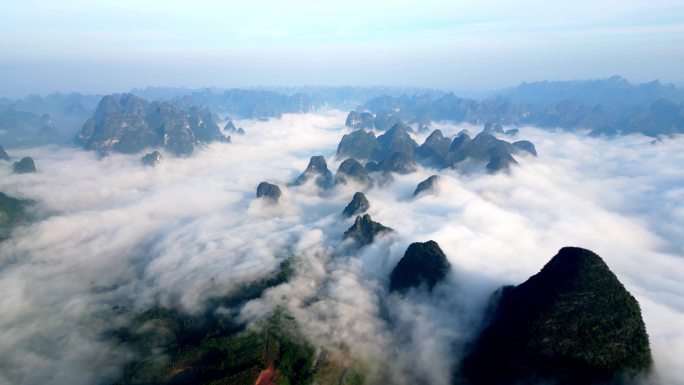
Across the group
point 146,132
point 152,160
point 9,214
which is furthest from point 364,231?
point 146,132

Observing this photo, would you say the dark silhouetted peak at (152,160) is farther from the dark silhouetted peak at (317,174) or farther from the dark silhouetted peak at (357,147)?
the dark silhouetted peak at (357,147)

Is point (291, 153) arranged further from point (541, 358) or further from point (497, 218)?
point (541, 358)

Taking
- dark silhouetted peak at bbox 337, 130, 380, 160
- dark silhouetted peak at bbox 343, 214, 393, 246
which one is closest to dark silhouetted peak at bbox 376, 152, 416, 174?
dark silhouetted peak at bbox 337, 130, 380, 160

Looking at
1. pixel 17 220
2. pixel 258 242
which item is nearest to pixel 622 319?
pixel 258 242

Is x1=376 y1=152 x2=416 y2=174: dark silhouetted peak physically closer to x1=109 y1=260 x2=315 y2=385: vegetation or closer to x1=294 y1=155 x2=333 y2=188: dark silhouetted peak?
x1=294 y1=155 x2=333 y2=188: dark silhouetted peak

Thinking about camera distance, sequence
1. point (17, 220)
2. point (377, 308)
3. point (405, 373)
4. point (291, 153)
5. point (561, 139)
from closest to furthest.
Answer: point (405, 373)
point (377, 308)
point (17, 220)
point (291, 153)
point (561, 139)

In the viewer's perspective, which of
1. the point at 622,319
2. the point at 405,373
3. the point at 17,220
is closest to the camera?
the point at 622,319

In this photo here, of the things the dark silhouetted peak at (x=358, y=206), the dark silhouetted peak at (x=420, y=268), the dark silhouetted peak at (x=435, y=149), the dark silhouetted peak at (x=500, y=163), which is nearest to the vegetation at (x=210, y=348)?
the dark silhouetted peak at (x=420, y=268)

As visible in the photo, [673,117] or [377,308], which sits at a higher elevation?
[673,117]
